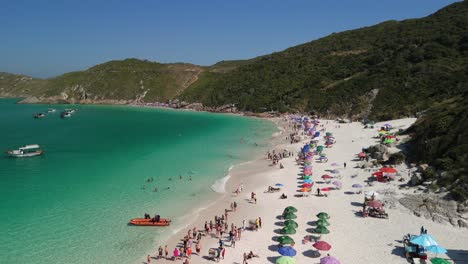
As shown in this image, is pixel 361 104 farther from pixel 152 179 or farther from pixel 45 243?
pixel 45 243

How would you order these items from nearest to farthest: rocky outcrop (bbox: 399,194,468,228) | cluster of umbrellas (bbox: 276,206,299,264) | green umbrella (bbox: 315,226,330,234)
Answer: cluster of umbrellas (bbox: 276,206,299,264), green umbrella (bbox: 315,226,330,234), rocky outcrop (bbox: 399,194,468,228)

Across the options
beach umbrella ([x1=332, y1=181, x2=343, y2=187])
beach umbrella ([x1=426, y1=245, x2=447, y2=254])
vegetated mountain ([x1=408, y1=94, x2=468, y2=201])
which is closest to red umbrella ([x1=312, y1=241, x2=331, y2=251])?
beach umbrella ([x1=426, y1=245, x2=447, y2=254])

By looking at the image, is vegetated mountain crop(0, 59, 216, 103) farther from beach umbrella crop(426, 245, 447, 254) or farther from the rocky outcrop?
beach umbrella crop(426, 245, 447, 254)

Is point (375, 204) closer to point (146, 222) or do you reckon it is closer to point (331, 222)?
point (331, 222)

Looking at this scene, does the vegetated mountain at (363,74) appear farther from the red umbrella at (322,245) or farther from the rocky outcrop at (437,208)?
the red umbrella at (322,245)

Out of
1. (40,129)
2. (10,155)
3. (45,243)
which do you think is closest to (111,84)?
(40,129)

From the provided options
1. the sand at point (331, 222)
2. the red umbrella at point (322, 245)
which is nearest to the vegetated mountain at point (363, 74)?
the sand at point (331, 222)
